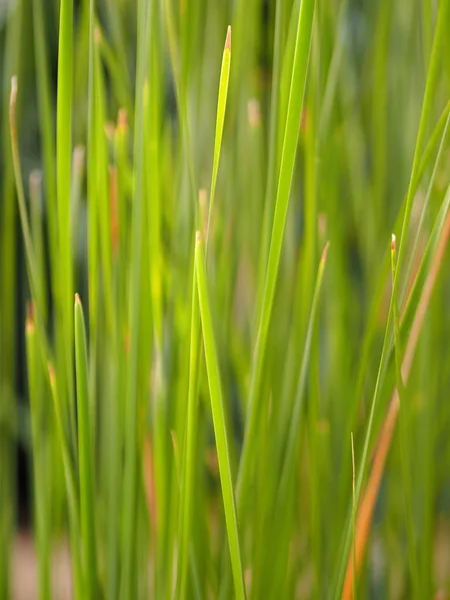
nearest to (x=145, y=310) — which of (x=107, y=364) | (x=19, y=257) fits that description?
(x=107, y=364)

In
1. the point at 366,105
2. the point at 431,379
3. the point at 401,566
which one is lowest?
the point at 401,566

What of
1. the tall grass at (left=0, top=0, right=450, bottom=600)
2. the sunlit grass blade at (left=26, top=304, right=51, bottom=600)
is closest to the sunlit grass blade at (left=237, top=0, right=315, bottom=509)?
the tall grass at (left=0, top=0, right=450, bottom=600)

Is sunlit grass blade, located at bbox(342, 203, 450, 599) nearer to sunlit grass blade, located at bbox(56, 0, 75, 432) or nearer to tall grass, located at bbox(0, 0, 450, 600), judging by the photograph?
tall grass, located at bbox(0, 0, 450, 600)

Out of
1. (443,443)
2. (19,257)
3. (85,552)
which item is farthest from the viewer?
(19,257)

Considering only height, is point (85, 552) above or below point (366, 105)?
below

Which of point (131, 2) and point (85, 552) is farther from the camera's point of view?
point (131, 2)

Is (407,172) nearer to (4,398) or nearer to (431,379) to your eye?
(431,379)

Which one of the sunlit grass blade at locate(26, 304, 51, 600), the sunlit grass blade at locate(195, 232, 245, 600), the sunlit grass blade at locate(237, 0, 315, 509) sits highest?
the sunlit grass blade at locate(237, 0, 315, 509)

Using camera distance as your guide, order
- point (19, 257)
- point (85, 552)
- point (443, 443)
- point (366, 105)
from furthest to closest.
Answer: point (19, 257)
point (366, 105)
point (443, 443)
point (85, 552)
